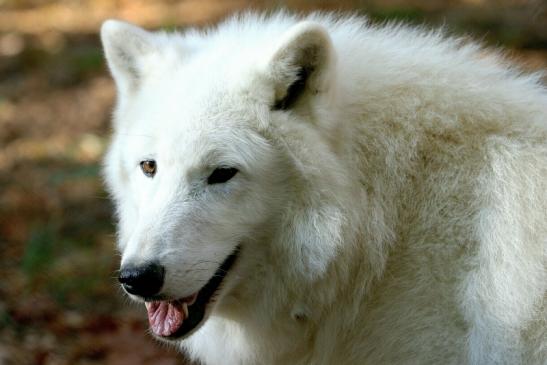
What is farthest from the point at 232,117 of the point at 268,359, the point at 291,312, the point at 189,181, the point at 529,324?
the point at 529,324

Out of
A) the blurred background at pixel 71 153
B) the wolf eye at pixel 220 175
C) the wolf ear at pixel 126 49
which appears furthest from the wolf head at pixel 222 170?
the blurred background at pixel 71 153

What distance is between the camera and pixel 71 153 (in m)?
9.04

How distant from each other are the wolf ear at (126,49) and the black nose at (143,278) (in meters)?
1.30

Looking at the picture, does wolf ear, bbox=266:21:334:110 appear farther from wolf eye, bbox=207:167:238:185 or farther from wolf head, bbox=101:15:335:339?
wolf eye, bbox=207:167:238:185

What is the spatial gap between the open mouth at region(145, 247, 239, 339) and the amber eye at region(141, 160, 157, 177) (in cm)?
57

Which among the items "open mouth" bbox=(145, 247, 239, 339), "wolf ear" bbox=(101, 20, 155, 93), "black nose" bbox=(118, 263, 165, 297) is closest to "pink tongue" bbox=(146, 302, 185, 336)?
"open mouth" bbox=(145, 247, 239, 339)

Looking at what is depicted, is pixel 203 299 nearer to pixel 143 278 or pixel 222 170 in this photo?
pixel 143 278

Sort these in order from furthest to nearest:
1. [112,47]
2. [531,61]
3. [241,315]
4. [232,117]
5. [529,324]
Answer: [531,61]
[112,47]
[241,315]
[232,117]
[529,324]

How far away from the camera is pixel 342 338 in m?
3.70

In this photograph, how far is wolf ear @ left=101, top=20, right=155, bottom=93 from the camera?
13.2 feet

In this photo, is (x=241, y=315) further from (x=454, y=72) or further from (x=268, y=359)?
(x=454, y=72)

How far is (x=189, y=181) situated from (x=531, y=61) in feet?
20.9

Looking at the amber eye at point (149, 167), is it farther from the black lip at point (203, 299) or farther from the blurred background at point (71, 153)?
the blurred background at point (71, 153)

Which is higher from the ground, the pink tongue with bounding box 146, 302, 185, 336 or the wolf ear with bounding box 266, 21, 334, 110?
the wolf ear with bounding box 266, 21, 334, 110
